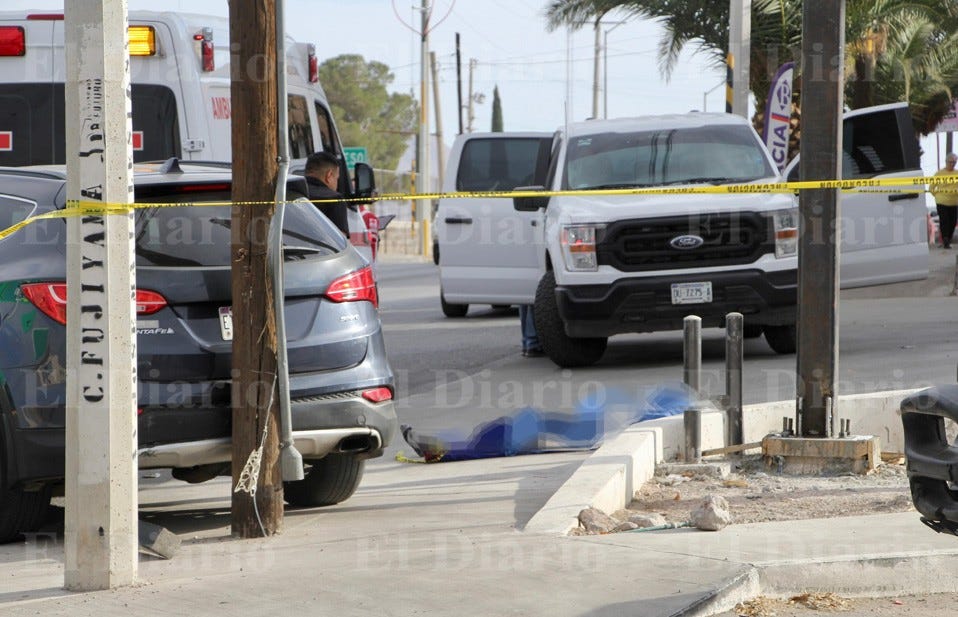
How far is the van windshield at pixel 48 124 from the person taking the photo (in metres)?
11.8

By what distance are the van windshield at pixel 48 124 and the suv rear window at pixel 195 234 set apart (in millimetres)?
5486

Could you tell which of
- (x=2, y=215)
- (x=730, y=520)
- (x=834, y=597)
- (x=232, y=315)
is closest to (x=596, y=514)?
(x=730, y=520)

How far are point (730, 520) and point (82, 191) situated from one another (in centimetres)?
311

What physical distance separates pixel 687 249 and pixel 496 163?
19.0 feet

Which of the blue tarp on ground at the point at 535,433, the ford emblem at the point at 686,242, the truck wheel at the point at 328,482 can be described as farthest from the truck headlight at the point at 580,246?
the truck wheel at the point at 328,482

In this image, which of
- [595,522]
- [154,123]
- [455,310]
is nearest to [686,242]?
[154,123]

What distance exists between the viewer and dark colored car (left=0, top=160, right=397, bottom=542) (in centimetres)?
593

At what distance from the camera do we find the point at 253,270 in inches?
241

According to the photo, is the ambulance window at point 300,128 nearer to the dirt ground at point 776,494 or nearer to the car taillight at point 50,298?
the dirt ground at point 776,494

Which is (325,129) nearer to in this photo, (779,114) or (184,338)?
(779,114)

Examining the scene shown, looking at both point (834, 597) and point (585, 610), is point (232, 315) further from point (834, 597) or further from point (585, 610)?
point (834, 597)

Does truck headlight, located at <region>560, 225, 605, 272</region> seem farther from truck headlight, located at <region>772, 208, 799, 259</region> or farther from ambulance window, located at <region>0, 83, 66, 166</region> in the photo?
ambulance window, located at <region>0, 83, 66, 166</region>

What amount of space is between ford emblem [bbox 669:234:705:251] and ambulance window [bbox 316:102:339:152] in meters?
3.67

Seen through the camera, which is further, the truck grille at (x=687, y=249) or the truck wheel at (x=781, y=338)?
the truck wheel at (x=781, y=338)
